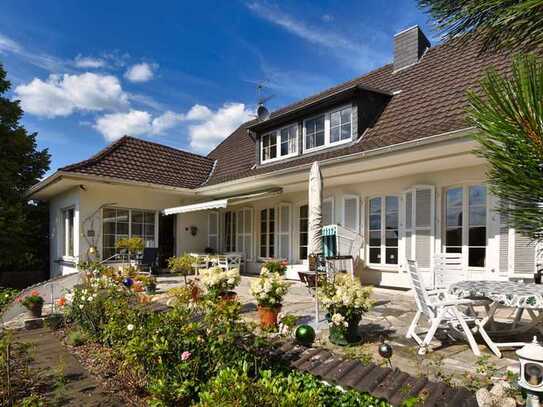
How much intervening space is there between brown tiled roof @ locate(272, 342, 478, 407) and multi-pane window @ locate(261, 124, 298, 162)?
34.9ft

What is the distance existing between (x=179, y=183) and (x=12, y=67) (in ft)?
34.0

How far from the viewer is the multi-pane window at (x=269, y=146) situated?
1487cm

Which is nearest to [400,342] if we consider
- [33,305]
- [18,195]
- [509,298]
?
[509,298]

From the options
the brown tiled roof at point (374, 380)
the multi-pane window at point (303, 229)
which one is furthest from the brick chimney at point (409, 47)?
the brown tiled roof at point (374, 380)

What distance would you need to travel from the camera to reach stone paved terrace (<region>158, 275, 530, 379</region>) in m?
4.34

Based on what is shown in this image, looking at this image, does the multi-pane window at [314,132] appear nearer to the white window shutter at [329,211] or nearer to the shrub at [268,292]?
the white window shutter at [329,211]

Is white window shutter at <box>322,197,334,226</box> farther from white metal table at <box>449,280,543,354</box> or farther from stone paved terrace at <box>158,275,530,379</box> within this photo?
white metal table at <box>449,280,543,354</box>

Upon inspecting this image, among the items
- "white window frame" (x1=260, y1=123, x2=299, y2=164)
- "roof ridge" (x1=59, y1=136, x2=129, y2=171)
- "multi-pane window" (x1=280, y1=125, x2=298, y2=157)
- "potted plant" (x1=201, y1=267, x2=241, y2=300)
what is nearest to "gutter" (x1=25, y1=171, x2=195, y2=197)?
"roof ridge" (x1=59, y1=136, x2=129, y2=171)

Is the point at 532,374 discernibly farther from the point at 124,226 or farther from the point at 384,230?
the point at 124,226

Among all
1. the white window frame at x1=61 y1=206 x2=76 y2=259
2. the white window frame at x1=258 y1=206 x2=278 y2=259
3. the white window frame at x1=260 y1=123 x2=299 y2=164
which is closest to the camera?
the white window frame at x1=260 y1=123 x2=299 y2=164

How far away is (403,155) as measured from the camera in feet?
28.0

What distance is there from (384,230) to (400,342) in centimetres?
602

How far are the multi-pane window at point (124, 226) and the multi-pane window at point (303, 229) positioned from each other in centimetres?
665

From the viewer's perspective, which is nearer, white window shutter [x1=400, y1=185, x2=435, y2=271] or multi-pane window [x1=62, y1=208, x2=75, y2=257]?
white window shutter [x1=400, y1=185, x2=435, y2=271]
